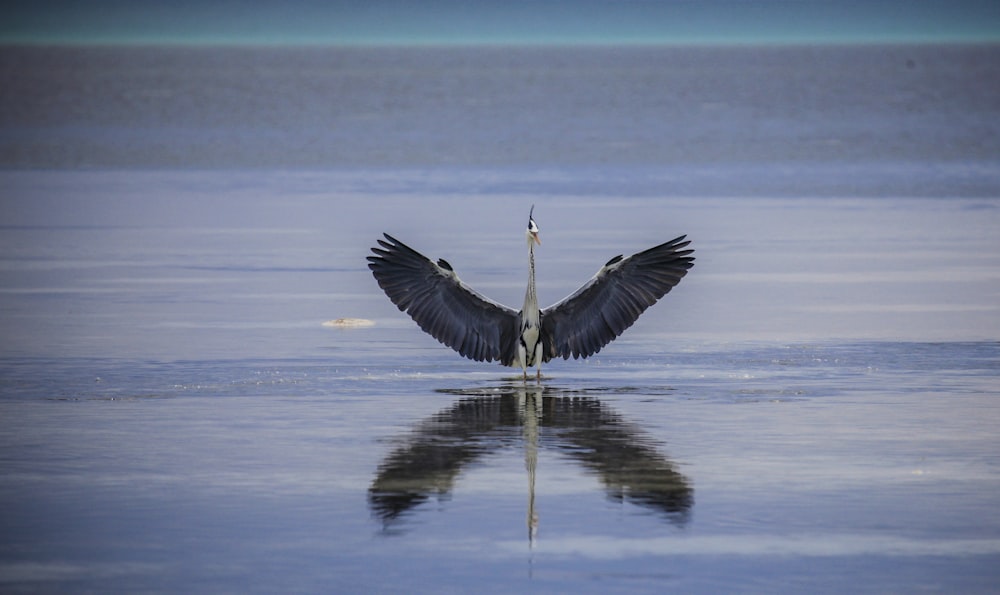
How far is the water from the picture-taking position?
10.2m

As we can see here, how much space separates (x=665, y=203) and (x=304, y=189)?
9.39 meters

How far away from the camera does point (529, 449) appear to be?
13031 mm

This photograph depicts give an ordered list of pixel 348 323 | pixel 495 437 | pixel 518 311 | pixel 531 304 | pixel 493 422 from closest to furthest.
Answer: pixel 495 437
pixel 493 422
pixel 531 304
pixel 518 311
pixel 348 323

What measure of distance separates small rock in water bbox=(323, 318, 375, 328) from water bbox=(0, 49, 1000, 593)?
197mm

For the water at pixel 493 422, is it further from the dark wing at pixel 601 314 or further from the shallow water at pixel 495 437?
the dark wing at pixel 601 314

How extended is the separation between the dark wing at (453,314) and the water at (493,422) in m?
0.33

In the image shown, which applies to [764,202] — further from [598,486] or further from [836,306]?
[598,486]

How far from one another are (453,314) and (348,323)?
3.85 metres

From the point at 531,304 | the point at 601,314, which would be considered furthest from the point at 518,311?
the point at 601,314

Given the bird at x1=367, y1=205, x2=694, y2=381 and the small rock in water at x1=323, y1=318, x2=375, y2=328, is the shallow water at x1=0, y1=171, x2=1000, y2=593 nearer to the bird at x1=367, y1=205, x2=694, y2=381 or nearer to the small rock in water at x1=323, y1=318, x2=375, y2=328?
the small rock in water at x1=323, y1=318, x2=375, y2=328

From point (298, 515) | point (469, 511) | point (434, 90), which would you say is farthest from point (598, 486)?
point (434, 90)

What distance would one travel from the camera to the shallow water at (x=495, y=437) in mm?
10117

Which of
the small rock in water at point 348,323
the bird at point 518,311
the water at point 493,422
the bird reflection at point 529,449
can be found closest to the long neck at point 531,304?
the bird at point 518,311

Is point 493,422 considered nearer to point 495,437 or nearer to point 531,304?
point 495,437
